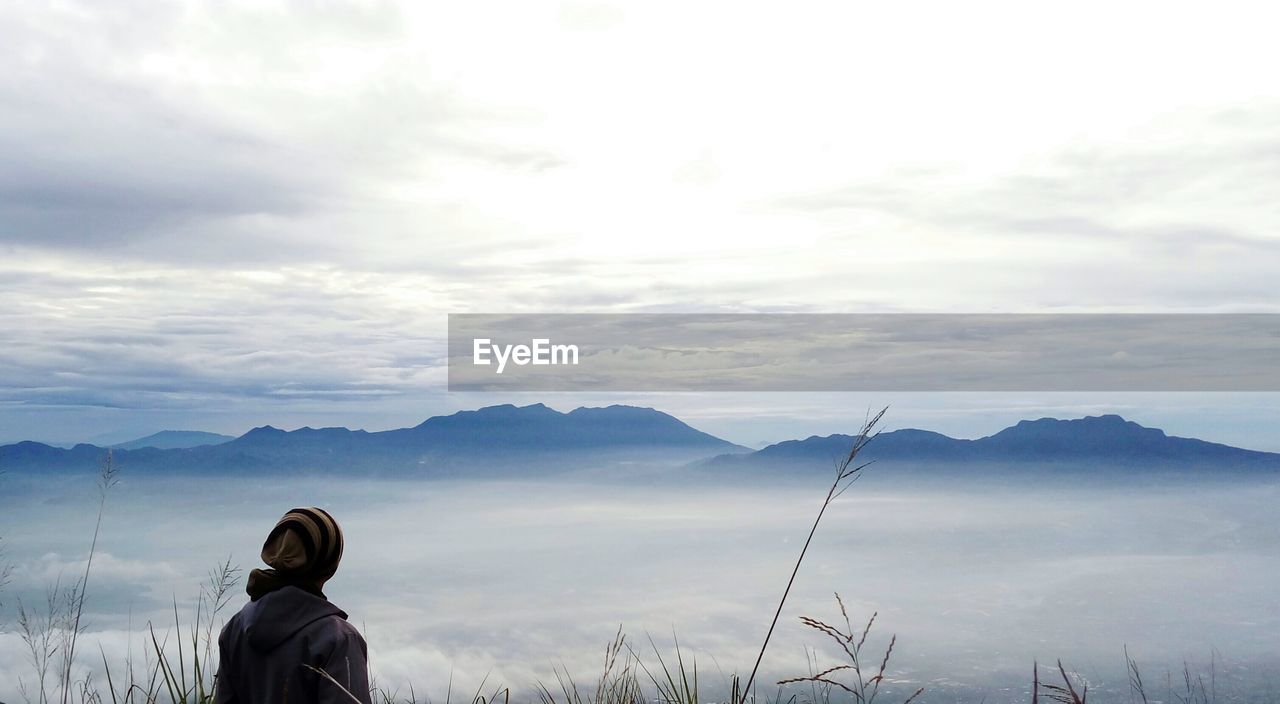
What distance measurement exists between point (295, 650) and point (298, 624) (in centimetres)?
9

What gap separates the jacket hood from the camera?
353cm

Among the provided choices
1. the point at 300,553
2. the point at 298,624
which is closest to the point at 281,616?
the point at 298,624

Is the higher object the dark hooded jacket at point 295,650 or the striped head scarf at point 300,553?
the striped head scarf at point 300,553

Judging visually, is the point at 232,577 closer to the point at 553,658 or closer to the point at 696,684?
the point at 553,658

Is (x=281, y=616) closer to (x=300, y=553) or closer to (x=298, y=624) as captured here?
(x=298, y=624)

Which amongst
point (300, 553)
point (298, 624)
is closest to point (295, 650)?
point (298, 624)

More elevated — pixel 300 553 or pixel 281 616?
pixel 300 553

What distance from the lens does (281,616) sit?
3543mm

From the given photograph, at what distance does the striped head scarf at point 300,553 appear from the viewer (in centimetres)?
351

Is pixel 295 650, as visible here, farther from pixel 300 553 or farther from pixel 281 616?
pixel 300 553

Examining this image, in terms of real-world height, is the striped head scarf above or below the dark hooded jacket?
above

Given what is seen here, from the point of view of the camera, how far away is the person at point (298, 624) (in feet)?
11.4

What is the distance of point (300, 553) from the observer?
11.5 ft

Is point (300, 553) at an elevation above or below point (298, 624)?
above
